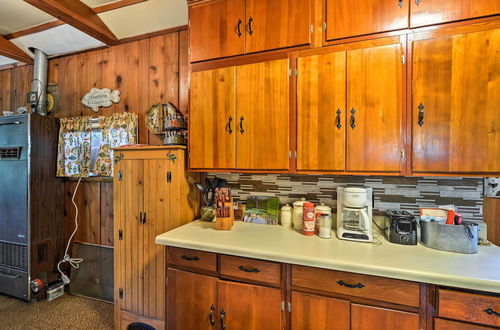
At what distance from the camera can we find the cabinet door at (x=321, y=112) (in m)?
1.47

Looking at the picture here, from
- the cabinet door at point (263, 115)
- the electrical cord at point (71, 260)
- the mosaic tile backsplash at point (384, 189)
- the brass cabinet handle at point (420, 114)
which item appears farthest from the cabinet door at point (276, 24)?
the electrical cord at point (71, 260)

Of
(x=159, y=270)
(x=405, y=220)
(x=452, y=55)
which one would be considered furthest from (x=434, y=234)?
(x=159, y=270)

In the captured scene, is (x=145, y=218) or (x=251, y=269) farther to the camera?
(x=145, y=218)

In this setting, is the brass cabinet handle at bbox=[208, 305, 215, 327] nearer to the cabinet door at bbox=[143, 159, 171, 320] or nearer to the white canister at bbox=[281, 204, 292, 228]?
the cabinet door at bbox=[143, 159, 171, 320]

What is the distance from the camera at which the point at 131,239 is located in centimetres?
195

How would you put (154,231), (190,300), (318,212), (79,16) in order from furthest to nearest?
(79,16), (154,231), (318,212), (190,300)

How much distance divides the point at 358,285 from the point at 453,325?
396 mm

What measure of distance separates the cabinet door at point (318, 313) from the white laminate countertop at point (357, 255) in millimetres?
193

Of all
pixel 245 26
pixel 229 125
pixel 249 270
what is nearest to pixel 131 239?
pixel 249 270

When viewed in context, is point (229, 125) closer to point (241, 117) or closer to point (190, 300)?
point (241, 117)

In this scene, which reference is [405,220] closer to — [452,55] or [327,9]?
[452,55]

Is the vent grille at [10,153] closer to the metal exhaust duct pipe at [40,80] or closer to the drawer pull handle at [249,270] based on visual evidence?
the metal exhaust duct pipe at [40,80]

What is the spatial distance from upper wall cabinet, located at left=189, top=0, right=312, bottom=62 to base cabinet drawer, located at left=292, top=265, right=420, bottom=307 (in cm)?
139

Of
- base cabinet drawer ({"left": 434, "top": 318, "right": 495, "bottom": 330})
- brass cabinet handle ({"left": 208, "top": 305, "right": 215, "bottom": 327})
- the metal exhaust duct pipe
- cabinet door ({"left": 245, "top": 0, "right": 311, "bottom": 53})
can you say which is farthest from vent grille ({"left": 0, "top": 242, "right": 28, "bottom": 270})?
base cabinet drawer ({"left": 434, "top": 318, "right": 495, "bottom": 330})
